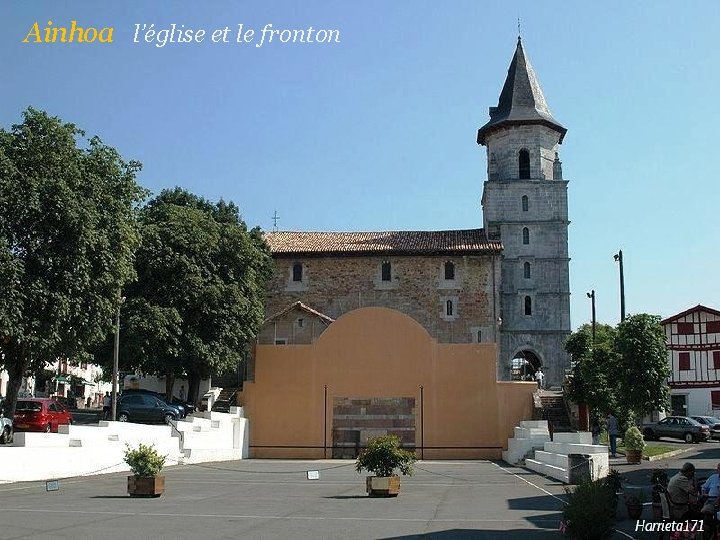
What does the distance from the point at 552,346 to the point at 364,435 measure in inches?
802

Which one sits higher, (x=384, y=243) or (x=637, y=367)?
(x=384, y=243)

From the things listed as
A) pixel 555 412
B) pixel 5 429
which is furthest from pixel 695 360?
pixel 5 429

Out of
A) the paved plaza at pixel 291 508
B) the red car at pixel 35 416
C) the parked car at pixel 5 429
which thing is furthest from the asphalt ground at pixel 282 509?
the red car at pixel 35 416

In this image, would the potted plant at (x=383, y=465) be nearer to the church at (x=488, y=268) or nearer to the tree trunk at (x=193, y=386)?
the tree trunk at (x=193, y=386)

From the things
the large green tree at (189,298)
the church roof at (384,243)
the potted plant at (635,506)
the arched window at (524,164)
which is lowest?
the potted plant at (635,506)

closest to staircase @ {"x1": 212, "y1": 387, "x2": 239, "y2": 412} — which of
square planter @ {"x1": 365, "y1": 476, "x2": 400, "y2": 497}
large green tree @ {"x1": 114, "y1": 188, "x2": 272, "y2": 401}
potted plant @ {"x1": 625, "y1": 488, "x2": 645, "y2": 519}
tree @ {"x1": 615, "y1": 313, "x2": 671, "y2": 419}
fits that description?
large green tree @ {"x1": 114, "y1": 188, "x2": 272, "y2": 401}

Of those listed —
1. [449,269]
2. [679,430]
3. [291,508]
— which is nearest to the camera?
[291,508]

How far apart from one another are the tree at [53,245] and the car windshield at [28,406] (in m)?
2.25

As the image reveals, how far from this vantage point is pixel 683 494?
1112 centimetres

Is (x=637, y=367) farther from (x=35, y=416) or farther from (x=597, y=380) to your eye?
(x=35, y=416)

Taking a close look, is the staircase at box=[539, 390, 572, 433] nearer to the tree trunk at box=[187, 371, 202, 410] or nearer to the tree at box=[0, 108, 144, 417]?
the tree trunk at box=[187, 371, 202, 410]

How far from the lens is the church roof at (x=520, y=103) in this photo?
181 feet

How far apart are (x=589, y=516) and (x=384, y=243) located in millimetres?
44578

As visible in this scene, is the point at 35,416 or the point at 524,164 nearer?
the point at 35,416
